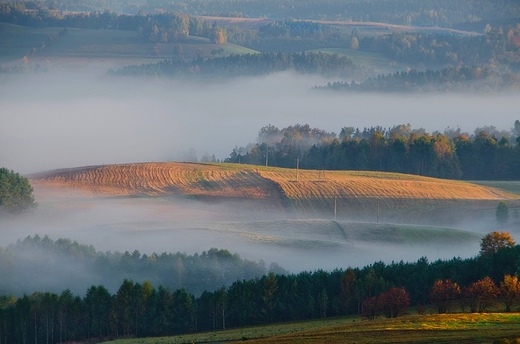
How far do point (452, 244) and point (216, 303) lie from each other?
2969 cm

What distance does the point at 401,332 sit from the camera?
159ft

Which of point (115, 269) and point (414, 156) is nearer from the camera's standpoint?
point (115, 269)

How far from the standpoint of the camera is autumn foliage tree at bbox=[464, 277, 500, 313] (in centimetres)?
5981

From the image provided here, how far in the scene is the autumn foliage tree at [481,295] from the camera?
196ft

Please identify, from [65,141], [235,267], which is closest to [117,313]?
[235,267]

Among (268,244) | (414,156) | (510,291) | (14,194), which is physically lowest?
(510,291)

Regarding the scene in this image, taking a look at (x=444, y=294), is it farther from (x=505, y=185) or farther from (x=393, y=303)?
(x=505, y=185)

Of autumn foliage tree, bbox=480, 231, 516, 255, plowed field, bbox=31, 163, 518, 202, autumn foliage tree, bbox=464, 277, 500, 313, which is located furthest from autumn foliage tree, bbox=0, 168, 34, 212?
autumn foliage tree, bbox=464, 277, 500, 313

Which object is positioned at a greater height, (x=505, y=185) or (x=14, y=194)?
(x=505, y=185)

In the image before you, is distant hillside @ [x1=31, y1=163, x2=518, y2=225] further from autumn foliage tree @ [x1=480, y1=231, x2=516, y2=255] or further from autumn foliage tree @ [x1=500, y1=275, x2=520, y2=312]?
autumn foliage tree @ [x1=500, y1=275, x2=520, y2=312]

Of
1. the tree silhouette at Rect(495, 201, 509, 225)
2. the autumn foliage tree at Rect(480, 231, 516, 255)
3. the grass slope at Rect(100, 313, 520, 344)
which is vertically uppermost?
the tree silhouette at Rect(495, 201, 509, 225)

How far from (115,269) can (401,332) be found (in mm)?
32520

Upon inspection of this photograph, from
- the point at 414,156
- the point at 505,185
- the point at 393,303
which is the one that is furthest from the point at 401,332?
the point at 414,156

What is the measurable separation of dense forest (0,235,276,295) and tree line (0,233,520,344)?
7597mm
